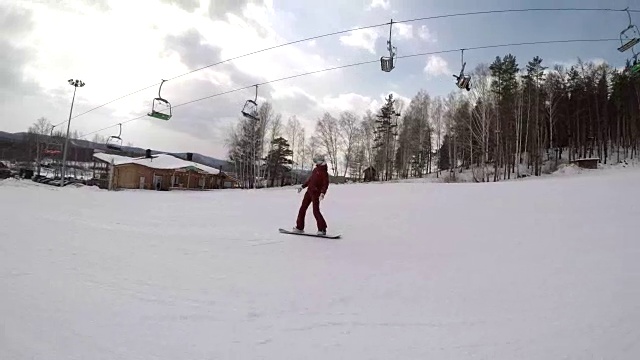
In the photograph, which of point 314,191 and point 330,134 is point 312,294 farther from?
point 330,134

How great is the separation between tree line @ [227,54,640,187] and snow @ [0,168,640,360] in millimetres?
32440

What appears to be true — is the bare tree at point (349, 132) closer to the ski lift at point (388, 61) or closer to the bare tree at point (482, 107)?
the bare tree at point (482, 107)

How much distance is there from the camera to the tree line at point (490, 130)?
129 ft

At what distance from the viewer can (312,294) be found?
3662 mm

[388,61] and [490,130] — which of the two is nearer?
[388,61]

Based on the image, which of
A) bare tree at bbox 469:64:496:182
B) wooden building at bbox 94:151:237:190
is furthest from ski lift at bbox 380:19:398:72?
wooden building at bbox 94:151:237:190

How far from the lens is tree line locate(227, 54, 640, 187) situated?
39.2 m

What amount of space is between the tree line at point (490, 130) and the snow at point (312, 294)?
32.4 m

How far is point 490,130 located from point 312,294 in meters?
42.0

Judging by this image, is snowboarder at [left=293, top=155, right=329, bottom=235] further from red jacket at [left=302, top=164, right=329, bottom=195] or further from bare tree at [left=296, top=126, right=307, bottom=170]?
bare tree at [left=296, top=126, right=307, bottom=170]

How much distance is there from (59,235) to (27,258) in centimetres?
182

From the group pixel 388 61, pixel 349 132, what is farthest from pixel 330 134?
pixel 388 61

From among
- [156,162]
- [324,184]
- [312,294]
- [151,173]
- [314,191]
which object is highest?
[156,162]

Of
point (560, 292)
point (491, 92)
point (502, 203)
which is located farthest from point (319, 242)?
point (491, 92)
